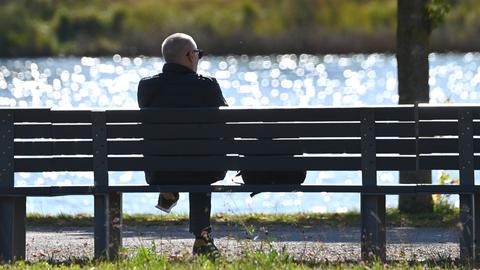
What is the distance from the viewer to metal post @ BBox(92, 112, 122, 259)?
32.6ft

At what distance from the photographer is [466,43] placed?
56125 mm

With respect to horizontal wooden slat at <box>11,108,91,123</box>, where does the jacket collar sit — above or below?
above

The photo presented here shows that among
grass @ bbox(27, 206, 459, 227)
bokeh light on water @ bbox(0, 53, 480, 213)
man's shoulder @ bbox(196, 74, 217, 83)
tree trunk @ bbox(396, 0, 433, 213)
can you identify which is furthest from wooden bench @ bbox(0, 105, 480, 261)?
bokeh light on water @ bbox(0, 53, 480, 213)

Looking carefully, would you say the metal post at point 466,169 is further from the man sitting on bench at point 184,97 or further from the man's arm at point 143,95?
the man's arm at point 143,95

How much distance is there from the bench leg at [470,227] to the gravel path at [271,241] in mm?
252

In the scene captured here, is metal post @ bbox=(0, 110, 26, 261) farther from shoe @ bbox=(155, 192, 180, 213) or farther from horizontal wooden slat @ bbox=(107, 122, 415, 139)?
shoe @ bbox=(155, 192, 180, 213)

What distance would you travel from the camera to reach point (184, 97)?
394 inches

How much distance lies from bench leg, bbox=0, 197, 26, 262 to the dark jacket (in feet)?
3.20

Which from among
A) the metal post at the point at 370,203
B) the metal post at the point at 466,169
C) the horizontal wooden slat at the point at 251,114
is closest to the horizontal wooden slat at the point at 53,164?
the horizontal wooden slat at the point at 251,114

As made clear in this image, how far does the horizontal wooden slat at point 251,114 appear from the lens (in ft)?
32.0

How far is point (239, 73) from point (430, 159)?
4912 cm

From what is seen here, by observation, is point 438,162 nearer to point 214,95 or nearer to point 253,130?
point 253,130

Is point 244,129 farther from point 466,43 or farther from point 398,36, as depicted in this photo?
point 466,43

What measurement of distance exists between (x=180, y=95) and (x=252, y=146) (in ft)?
2.07
